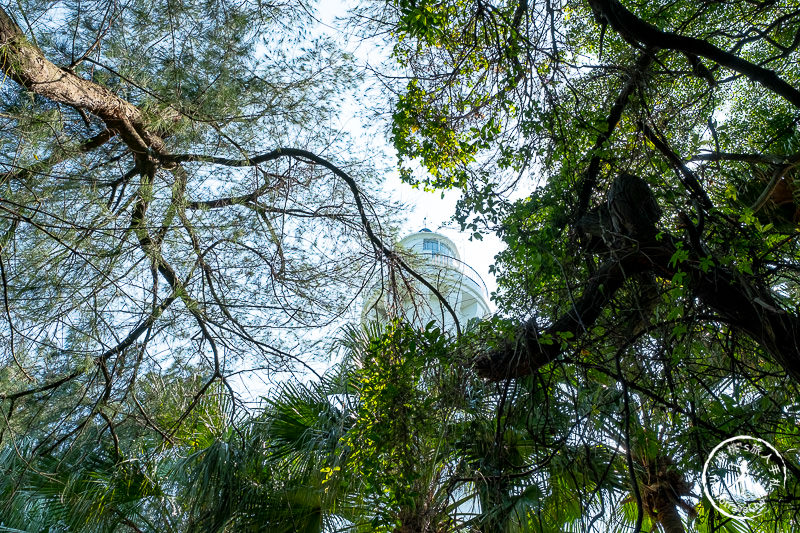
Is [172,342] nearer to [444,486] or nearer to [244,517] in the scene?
[244,517]

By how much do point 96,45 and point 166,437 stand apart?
2.75 metres

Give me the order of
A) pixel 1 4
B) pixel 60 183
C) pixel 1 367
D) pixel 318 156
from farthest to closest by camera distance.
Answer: pixel 318 156 < pixel 1 367 < pixel 60 183 < pixel 1 4

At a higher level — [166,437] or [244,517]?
[166,437]

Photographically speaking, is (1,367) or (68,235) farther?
(1,367)

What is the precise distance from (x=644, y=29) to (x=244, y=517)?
12.1 feet

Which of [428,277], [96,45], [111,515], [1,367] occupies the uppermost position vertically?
[96,45]

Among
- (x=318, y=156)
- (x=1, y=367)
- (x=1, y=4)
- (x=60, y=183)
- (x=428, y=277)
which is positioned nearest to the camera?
(x=1, y=4)

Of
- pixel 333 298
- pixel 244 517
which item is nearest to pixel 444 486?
pixel 244 517

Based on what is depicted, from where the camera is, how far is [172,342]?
500 cm

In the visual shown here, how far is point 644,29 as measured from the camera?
2.72 meters

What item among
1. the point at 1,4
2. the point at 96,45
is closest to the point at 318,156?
the point at 96,45

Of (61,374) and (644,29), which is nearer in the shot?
(644,29)

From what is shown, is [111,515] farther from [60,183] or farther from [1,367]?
[60,183]

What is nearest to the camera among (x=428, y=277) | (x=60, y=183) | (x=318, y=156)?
(x=60, y=183)
